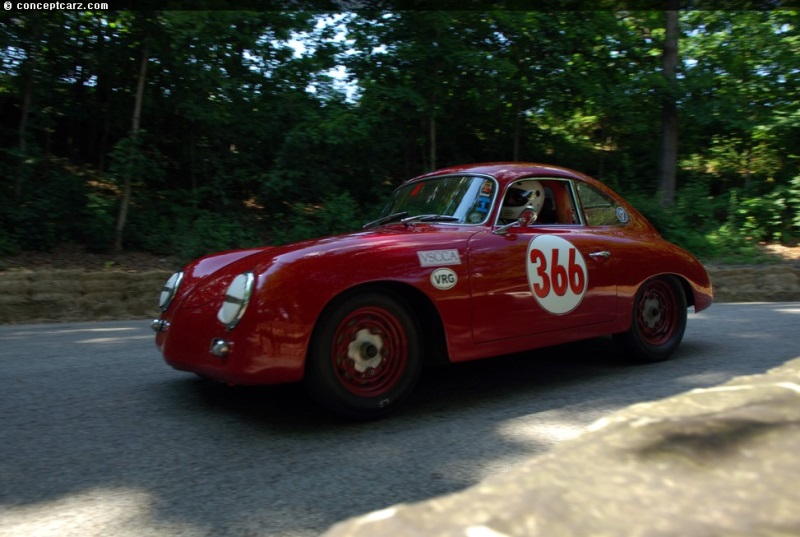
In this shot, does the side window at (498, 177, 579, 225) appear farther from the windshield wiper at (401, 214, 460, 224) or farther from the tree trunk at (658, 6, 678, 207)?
the tree trunk at (658, 6, 678, 207)

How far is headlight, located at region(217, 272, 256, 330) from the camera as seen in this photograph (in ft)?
11.8

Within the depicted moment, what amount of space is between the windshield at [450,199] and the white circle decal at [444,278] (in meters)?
0.60

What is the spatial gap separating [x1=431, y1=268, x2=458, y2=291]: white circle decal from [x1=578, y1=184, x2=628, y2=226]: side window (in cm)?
159

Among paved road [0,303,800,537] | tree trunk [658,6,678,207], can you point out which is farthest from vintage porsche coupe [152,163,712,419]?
tree trunk [658,6,678,207]

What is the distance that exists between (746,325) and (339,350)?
5151mm

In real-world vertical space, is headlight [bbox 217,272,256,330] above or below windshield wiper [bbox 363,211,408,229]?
below

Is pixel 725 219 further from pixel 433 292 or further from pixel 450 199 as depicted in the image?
pixel 433 292

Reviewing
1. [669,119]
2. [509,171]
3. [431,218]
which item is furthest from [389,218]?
[669,119]

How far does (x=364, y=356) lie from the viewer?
3.86 meters

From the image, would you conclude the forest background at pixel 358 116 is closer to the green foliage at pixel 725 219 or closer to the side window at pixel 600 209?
the green foliage at pixel 725 219

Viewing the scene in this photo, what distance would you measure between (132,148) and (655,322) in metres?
9.31

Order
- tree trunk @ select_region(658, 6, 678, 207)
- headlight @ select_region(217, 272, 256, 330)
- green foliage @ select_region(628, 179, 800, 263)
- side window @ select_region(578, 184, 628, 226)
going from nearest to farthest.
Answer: headlight @ select_region(217, 272, 256, 330)
side window @ select_region(578, 184, 628, 226)
green foliage @ select_region(628, 179, 800, 263)
tree trunk @ select_region(658, 6, 678, 207)

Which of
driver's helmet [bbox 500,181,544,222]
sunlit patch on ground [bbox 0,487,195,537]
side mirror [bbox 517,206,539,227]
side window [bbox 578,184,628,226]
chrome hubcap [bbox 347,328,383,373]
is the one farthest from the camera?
side window [bbox 578,184,628,226]

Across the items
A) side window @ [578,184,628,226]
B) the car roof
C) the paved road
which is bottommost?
the paved road
